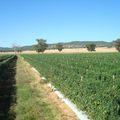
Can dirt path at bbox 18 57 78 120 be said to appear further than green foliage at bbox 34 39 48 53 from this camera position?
No

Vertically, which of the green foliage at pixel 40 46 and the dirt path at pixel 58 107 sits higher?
the green foliage at pixel 40 46

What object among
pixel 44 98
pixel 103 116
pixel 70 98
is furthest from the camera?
pixel 44 98

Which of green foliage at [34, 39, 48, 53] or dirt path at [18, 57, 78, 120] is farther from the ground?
green foliage at [34, 39, 48, 53]

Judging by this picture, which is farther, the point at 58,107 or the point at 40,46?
the point at 40,46

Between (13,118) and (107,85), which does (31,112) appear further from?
(107,85)

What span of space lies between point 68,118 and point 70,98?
3364mm

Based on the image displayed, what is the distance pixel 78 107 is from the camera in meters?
14.4

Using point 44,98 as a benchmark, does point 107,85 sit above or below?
above

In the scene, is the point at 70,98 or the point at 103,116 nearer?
the point at 103,116

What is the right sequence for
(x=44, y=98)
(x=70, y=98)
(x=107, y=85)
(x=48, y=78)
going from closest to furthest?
(x=107, y=85), (x=70, y=98), (x=44, y=98), (x=48, y=78)

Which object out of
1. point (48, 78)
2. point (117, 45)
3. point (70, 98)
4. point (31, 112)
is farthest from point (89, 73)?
point (117, 45)

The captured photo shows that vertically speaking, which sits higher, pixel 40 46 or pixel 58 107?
pixel 40 46

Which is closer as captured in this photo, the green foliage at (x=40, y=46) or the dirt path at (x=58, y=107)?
the dirt path at (x=58, y=107)

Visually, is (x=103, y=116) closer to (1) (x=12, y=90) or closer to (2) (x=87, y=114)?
(2) (x=87, y=114)
